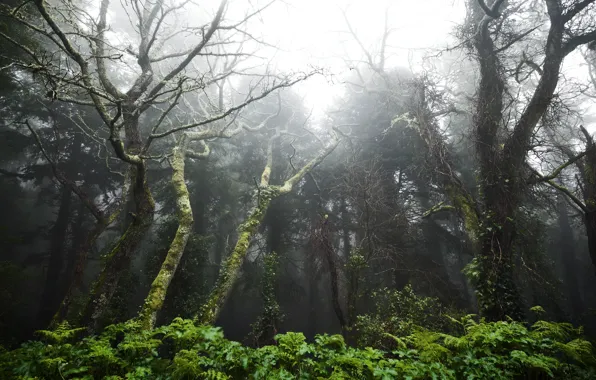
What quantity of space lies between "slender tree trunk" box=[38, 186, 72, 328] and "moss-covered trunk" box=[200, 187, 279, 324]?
9253mm

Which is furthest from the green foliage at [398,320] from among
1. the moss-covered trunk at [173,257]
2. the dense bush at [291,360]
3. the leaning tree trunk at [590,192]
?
the moss-covered trunk at [173,257]

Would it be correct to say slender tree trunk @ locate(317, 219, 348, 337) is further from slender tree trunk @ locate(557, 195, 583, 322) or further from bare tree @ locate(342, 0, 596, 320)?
slender tree trunk @ locate(557, 195, 583, 322)

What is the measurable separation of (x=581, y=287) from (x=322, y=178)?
74.3ft

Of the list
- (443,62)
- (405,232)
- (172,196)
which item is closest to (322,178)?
(405,232)

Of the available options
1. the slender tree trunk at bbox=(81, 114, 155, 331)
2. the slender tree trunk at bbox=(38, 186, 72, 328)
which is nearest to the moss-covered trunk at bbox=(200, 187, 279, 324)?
the slender tree trunk at bbox=(81, 114, 155, 331)

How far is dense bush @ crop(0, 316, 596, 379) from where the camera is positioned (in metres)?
2.90

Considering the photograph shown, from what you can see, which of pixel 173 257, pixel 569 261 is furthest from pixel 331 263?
pixel 569 261

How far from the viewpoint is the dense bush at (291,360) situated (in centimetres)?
290

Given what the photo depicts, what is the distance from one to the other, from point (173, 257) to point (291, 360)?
16.9 ft

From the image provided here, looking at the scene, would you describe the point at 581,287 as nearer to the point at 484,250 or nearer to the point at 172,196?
the point at 484,250

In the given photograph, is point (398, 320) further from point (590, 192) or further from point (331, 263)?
point (590, 192)

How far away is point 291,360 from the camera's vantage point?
10.7 feet

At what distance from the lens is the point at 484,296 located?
6660mm

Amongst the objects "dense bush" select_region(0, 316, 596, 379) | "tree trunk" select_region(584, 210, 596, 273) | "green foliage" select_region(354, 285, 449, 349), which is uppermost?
"tree trunk" select_region(584, 210, 596, 273)
